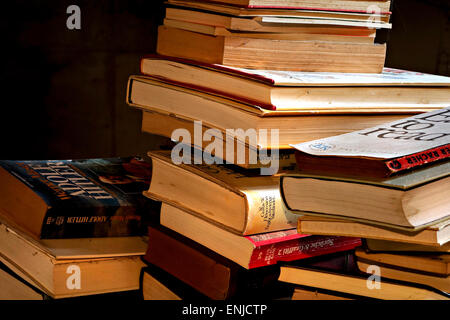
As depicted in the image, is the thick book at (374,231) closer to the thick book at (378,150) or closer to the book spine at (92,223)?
the thick book at (378,150)

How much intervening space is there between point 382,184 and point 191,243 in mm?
377

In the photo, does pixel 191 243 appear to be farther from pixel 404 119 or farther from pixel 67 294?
pixel 404 119

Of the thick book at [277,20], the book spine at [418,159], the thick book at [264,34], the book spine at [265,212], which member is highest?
the thick book at [277,20]

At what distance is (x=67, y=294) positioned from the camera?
1014 millimetres

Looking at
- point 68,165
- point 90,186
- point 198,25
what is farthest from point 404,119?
point 68,165

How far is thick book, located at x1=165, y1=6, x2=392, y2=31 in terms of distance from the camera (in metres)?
0.97

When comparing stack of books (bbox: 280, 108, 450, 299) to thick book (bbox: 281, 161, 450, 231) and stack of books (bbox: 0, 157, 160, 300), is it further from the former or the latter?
stack of books (bbox: 0, 157, 160, 300)

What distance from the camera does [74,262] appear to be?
1.01 meters

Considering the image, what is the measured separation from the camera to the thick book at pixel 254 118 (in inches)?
34.6

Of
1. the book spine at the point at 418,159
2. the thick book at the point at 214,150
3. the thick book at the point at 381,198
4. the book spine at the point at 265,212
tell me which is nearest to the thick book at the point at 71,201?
the thick book at the point at 214,150

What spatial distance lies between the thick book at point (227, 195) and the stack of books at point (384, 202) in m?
0.07

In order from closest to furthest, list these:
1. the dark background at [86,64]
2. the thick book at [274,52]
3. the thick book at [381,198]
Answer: the thick book at [381,198]
the thick book at [274,52]
the dark background at [86,64]

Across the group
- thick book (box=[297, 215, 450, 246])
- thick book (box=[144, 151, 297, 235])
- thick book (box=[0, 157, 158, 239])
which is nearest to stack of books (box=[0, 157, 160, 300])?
thick book (box=[0, 157, 158, 239])

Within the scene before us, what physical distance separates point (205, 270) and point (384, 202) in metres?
0.34
